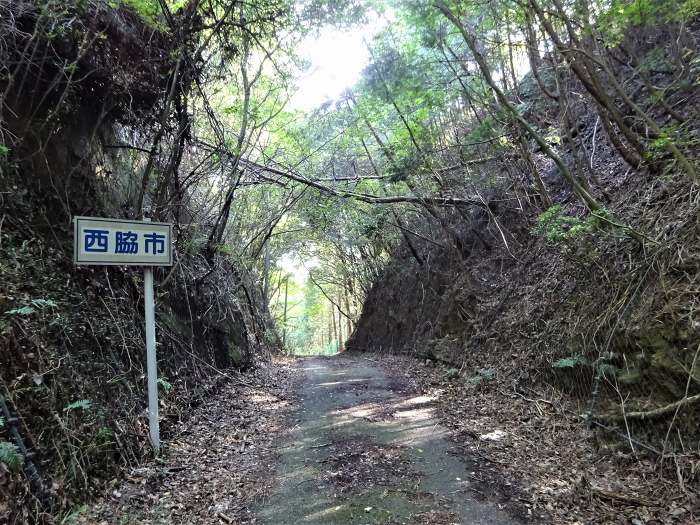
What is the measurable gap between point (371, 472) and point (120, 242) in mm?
3716

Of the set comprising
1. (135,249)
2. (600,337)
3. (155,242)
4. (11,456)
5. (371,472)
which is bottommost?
(371,472)

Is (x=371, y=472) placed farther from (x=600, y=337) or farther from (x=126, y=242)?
(x=126, y=242)

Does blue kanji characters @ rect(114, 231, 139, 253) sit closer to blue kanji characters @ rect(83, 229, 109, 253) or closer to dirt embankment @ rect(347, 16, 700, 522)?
blue kanji characters @ rect(83, 229, 109, 253)

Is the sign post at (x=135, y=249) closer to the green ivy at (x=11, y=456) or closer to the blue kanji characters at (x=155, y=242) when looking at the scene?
the blue kanji characters at (x=155, y=242)

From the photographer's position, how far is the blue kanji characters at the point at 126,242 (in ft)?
15.5

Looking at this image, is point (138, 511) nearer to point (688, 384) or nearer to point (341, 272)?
point (688, 384)

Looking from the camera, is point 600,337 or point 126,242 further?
point 600,337

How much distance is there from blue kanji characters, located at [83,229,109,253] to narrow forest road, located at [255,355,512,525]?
3.09m

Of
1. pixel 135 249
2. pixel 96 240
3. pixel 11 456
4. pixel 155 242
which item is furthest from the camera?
pixel 155 242

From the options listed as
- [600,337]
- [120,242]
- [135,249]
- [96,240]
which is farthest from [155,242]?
[600,337]

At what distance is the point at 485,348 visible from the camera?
29.1ft

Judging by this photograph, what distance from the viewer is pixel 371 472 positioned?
4.55 meters

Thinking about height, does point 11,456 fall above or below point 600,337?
below

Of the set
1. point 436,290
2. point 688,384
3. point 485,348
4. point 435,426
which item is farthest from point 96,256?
point 436,290
